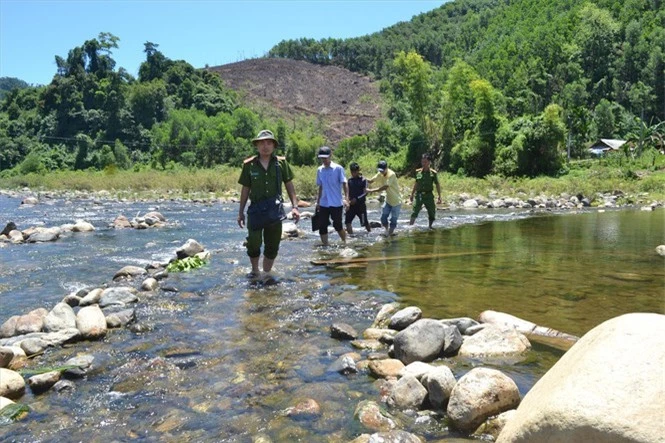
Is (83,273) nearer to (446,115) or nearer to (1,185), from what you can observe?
(446,115)

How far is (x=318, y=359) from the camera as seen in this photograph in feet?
13.5

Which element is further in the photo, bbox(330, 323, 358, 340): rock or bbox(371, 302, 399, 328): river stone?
bbox(371, 302, 399, 328): river stone

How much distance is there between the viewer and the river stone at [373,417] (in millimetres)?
3014

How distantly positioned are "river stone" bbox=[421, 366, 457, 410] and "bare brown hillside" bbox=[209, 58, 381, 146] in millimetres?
84553

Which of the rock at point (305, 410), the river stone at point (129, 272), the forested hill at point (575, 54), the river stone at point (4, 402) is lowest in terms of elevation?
the rock at point (305, 410)

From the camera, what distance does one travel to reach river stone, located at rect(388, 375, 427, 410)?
325 centimetres

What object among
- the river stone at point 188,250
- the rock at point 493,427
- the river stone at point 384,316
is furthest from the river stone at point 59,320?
the rock at point 493,427

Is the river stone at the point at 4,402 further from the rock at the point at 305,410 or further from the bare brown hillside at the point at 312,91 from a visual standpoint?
the bare brown hillside at the point at 312,91

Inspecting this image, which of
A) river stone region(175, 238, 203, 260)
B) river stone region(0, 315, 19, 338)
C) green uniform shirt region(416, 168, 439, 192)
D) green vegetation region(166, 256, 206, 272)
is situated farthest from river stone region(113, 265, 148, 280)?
green uniform shirt region(416, 168, 439, 192)

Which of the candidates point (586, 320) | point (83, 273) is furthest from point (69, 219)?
point (586, 320)

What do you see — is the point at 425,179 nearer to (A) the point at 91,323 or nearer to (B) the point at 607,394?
→ (A) the point at 91,323

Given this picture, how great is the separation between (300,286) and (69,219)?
45.0 feet

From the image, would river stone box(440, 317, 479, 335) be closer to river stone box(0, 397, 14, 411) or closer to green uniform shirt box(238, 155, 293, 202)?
green uniform shirt box(238, 155, 293, 202)

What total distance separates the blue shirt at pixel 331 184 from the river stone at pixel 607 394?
22.6ft
